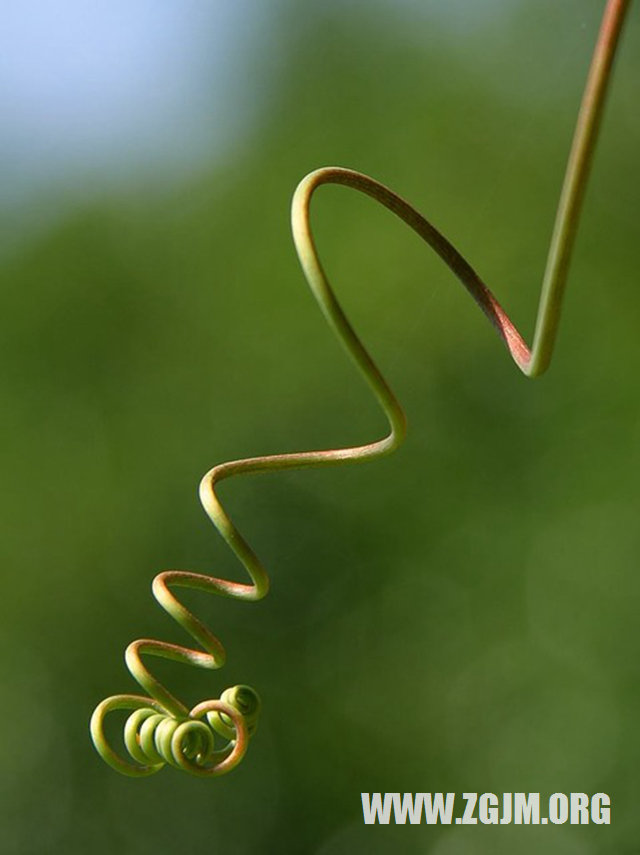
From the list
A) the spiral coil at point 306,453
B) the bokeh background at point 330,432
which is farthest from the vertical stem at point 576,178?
the bokeh background at point 330,432

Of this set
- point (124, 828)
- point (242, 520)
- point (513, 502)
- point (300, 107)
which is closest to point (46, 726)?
point (124, 828)

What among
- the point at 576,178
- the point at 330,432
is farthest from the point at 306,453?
the point at 330,432

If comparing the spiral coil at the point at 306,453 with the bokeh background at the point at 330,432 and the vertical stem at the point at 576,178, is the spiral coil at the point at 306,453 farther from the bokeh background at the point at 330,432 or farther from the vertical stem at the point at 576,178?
the bokeh background at the point at 330,432

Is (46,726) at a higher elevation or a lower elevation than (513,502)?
lower

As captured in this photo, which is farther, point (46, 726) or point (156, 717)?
point (46, 726)

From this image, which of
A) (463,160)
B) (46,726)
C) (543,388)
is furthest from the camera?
(46,726)

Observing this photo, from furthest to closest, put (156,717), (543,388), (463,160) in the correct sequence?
(463,160), (543,388), (156,717)

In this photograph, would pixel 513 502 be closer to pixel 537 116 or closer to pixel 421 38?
pixel 537 116

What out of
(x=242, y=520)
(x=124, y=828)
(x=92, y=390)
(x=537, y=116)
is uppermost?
(x=537, y=116)
